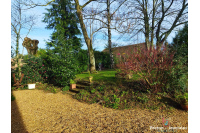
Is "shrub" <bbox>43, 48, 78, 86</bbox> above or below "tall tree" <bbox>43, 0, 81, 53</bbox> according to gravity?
below

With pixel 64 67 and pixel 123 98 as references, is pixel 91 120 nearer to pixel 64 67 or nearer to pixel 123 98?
pixel 123 98

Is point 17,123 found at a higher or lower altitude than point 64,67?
lower

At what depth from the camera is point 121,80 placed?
569 cm

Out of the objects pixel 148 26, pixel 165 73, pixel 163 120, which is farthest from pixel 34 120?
pixel 148 26

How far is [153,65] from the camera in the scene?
4.20m

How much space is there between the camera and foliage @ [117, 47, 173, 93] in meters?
4.11

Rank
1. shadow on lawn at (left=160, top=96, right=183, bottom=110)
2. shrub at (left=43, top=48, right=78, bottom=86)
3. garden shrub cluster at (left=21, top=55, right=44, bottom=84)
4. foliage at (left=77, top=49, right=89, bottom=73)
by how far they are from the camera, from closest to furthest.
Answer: shadow on lawn at (left=160, top=96, right=183, bottom=110) < shrub at (left=43, top=48, right=78, bottom=86) < garden shrub cluster at (left=21, top=55, right=44, bottom=84) < foliage at (left=77, top=49, right=89, bottom=73)

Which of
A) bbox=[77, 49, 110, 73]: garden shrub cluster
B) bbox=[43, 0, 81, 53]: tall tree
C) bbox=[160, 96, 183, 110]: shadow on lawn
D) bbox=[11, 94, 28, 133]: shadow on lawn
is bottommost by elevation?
bbox=[11, 94, 28, 133]: shadow on lawn

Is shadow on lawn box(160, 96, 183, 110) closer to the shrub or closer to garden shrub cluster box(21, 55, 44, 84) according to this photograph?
the shrub

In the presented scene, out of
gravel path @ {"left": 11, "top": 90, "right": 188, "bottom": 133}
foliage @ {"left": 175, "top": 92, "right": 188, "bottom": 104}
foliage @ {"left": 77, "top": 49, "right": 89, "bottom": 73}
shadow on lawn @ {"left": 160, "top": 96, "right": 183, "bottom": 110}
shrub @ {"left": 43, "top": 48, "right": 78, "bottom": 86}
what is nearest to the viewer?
gravel path @ {"left": 11, "top": 90, "right": 188, "bottom": 133}

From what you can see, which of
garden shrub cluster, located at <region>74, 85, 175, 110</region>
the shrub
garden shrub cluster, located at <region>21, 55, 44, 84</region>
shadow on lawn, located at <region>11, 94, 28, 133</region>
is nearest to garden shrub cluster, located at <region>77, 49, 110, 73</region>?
garden shrub cluster, located at <region>21, 55, 44, 84</region>

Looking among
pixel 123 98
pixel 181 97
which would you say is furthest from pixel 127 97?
pixel 181 97

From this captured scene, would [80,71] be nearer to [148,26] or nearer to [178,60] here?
[148,26]

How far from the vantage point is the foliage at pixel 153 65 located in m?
4.11
